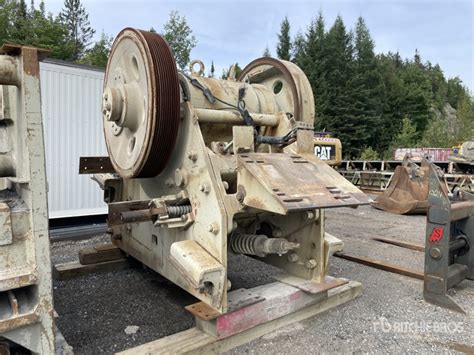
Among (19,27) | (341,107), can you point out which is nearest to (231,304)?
(341,107)

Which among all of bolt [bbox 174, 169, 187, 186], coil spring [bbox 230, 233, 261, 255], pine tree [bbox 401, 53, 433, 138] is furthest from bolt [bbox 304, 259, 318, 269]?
pine tree [bbox 401, 53, 433, 138]

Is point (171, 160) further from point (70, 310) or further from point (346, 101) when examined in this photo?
point (346, 101)

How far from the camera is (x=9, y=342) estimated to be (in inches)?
70.6

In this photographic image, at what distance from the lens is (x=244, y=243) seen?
2.90m

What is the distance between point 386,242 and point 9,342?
503cm

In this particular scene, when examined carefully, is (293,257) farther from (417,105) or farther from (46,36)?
(417,105)

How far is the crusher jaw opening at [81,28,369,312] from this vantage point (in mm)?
2434

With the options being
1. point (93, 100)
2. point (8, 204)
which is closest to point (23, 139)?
point (8, 204)

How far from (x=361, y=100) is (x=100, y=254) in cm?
3133

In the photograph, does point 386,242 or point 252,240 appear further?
point 386,242

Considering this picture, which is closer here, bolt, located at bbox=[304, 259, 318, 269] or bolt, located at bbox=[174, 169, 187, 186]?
bolt, located at bbox=[174, 169, 187, 186]

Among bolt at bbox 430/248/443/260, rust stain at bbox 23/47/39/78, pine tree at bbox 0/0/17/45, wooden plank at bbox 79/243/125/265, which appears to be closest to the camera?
rust stain at bbox 23/47/39/78

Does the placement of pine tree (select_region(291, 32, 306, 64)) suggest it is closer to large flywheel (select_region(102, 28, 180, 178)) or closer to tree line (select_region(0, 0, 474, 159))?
tree line (select_region(0, 0, 474, 159))

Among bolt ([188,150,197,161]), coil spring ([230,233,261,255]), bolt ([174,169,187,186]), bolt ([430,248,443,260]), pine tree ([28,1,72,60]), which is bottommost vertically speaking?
bolt ([430,248,443,260])
